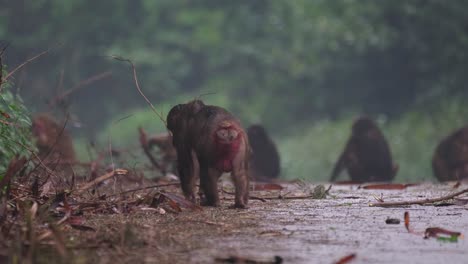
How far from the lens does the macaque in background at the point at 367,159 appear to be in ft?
42.3

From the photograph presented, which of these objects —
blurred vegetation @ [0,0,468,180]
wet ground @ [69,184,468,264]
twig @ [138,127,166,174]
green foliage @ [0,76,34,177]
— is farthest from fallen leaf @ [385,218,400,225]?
blurred vegetation @ [0,0,468,180]

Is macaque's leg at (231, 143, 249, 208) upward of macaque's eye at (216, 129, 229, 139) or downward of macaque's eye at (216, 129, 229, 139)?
downward

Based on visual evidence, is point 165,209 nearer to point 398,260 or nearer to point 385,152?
point 398,260

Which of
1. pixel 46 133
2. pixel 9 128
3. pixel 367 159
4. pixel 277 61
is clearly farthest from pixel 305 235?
pixel 277 61

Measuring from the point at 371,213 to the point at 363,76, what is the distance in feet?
73.0

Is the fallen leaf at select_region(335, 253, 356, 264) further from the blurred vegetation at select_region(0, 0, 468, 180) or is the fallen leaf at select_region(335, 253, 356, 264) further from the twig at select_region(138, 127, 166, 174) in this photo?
the blurred vegetation at select_region(0, 0, 468, 180)

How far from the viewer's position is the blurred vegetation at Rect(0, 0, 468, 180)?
78.4 ft

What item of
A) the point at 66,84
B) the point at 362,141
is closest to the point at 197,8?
the point at 66,84

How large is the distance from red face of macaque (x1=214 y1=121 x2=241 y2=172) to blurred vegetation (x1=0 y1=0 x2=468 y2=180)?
14323 millimetres

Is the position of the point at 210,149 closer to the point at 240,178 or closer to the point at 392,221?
the point at 240,178

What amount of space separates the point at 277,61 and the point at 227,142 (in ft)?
77.4

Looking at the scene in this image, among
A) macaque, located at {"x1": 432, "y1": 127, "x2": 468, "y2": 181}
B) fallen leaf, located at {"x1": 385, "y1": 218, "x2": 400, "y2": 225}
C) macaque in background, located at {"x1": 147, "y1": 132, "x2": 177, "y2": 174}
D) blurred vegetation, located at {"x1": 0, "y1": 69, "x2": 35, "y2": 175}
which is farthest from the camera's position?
macaque, located at {"x1": 432, "y1": 127, "x2": 468, "y2": 181}

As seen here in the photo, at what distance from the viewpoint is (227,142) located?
5.73m

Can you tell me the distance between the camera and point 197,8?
1292 inches
